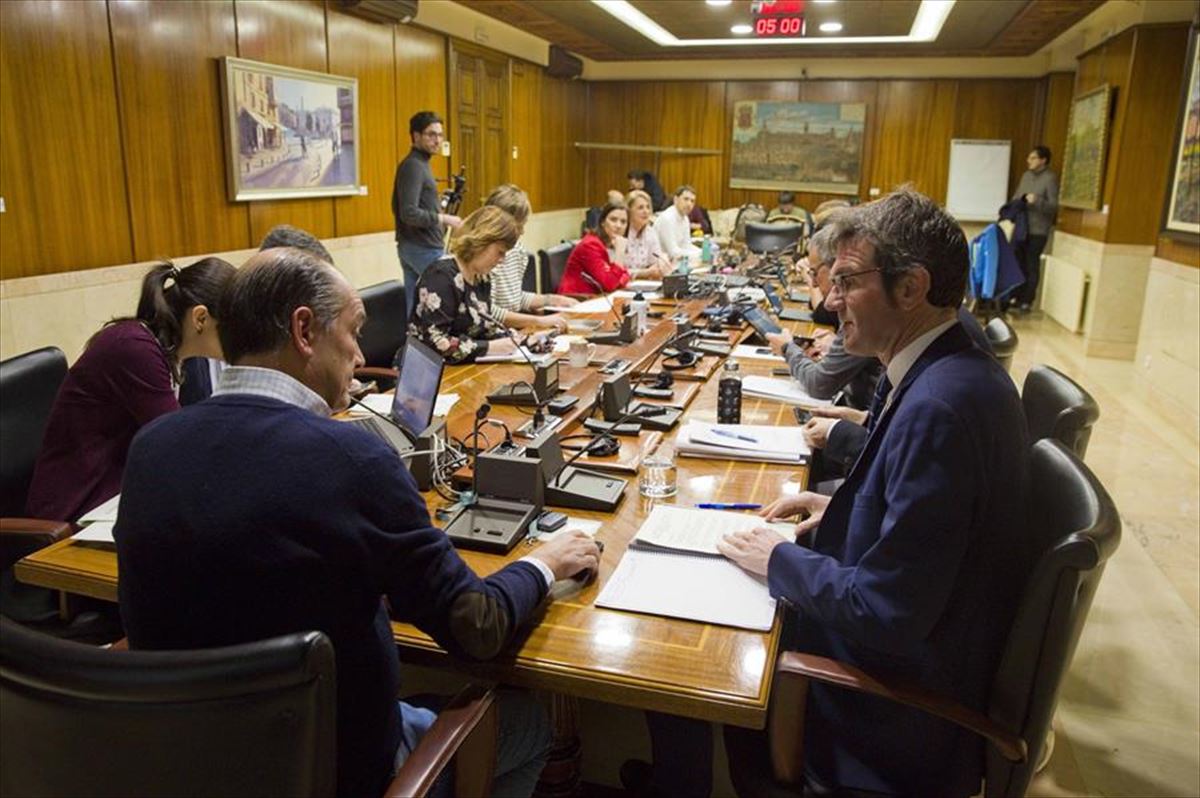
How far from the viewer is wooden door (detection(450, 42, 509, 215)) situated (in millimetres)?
7586

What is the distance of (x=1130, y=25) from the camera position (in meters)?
6.29

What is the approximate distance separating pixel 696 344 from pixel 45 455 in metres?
2.23

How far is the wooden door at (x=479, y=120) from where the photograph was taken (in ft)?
24.9

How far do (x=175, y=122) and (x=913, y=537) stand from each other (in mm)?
4544

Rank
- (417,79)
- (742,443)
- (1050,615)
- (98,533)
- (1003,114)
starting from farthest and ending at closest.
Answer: (1003,114) → (417,79) → (742,443) → (98,533) → (1050,615)

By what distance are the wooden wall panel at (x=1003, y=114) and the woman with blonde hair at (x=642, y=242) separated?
568 cm

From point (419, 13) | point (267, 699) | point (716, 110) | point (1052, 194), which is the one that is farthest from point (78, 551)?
point (716, 110)

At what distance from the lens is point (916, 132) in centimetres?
1002

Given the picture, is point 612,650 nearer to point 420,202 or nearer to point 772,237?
point 420,202

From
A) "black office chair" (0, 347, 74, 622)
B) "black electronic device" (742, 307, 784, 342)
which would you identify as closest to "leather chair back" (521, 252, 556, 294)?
Answer: "black electronic device" (742, 307, 784, 342)

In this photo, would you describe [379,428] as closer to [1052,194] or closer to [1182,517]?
[1182,517]

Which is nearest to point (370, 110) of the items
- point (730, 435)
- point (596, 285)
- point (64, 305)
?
point (596, 285)

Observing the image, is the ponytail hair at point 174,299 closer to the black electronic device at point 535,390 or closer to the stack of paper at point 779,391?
the black electronic device at point 535,390

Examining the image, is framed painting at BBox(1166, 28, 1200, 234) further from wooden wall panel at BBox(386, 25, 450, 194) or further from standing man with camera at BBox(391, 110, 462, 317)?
wooden wall panel at BBox(386, 25, 450, 194)
